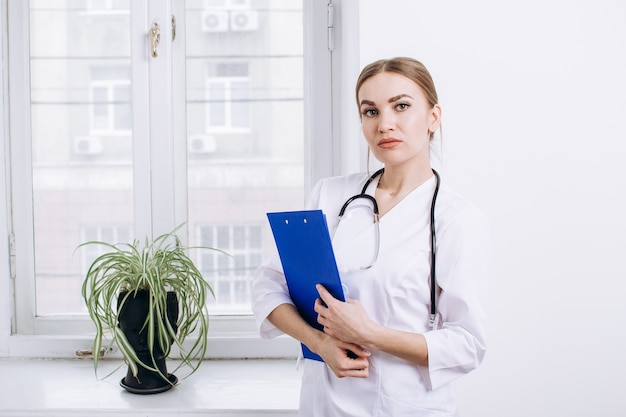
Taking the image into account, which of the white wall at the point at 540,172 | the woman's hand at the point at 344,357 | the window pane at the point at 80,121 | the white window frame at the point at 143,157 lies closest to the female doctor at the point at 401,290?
the woman's hand at the point at 344,357

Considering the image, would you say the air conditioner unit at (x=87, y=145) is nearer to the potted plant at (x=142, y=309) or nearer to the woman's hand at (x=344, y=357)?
the potted plant at (x=142, y=309)

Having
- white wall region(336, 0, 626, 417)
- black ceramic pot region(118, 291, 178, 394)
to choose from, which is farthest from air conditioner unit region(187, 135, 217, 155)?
white wall region(336, 0, 626, 417)

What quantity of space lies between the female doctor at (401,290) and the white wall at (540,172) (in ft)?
1.04

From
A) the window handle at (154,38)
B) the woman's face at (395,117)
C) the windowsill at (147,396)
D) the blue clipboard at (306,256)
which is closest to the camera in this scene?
the blue clipboard at (306,256)

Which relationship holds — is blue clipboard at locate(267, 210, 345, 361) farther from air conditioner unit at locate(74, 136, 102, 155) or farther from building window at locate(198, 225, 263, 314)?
air conditioner unit at locate(74, 136, 102, 155)

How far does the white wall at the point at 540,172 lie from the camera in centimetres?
154

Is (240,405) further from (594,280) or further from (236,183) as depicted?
(594,280)

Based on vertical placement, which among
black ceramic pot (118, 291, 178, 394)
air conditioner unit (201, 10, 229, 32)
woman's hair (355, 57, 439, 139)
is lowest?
black ceramic pot (118, 291, 178, 394)

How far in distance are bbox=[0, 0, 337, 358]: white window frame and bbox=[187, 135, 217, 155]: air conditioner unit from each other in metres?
0.03

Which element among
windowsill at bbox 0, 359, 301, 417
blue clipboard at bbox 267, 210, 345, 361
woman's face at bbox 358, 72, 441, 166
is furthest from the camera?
windowsill at bbox 0, 359, 301, 417

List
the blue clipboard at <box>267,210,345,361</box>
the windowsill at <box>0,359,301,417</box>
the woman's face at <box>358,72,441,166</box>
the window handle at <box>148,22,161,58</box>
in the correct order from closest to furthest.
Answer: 1. the blue clipboard at <box>267,210,345,361</box>
2. the woman's face at <box>358,72,441,166</box>
3. the windowsill at <box>0,359,301,417</box>
4. the window handle at <box>148,22,161,58</box>

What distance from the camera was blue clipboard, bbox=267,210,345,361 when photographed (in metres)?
1.11

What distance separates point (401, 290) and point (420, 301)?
49mm

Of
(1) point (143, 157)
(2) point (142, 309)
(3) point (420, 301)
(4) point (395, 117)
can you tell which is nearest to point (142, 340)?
(2) point (142, 309)
